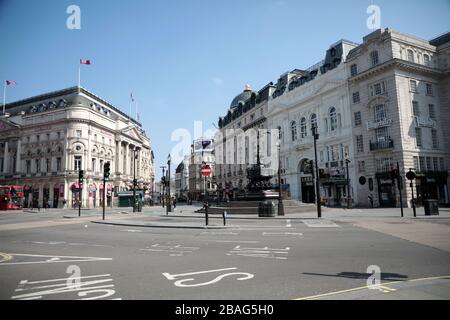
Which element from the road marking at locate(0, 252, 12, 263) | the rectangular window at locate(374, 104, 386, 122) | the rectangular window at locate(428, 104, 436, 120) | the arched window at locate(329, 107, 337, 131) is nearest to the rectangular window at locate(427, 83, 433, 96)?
the rectangular window at locate(428, 104, 436, 120)

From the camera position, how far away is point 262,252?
955 centimetres

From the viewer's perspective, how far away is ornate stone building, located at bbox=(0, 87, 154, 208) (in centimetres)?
6531

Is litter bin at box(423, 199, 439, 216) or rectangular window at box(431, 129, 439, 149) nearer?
litter bin at box(423, 199, 439, 216)

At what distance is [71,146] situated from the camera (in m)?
65.2

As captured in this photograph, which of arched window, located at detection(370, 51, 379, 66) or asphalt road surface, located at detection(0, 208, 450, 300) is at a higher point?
arched window, located at detection(370, 51, 379, 66)

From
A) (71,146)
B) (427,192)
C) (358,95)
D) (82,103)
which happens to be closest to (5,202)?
(71,146)

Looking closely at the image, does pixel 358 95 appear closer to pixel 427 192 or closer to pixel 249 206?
pixel 427 192

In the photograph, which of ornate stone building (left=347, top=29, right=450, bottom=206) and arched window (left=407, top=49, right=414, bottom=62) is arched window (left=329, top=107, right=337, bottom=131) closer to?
ornate stone building (left=347, top=29, right=450, bottom=206)

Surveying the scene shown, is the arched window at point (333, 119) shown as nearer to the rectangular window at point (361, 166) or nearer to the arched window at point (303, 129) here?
the arched window at point (303, 129)

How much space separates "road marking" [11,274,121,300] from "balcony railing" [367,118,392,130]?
132 feet

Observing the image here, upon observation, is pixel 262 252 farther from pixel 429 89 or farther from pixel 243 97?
pixel 243 97

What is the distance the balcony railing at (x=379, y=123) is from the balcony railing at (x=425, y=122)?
3774 millimetres

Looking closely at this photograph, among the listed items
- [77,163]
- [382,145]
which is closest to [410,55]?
[382,145]

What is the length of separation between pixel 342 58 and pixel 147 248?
45.0m
